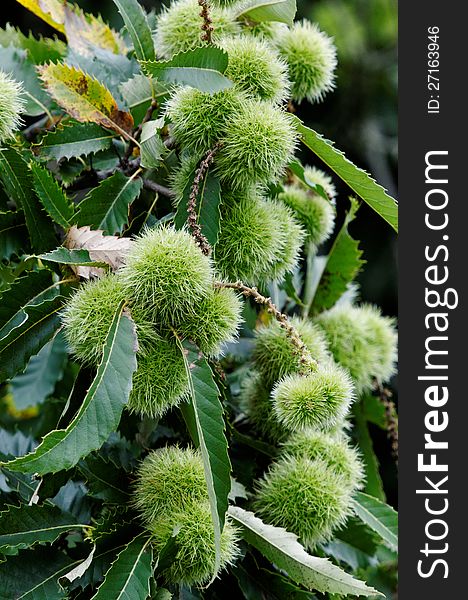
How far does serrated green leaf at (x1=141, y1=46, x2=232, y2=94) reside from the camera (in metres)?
1.09

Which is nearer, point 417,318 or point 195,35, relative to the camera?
point 195,35

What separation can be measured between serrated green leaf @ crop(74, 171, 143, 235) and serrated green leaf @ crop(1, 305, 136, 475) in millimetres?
250

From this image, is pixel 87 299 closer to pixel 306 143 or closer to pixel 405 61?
pixel 306 143

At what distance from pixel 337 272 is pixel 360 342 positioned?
15cm

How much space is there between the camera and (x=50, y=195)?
3.84ft

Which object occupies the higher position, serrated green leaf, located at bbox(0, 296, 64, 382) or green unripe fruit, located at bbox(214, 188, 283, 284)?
green unripe fruit, located at bbox(214, 188, 283, 284)

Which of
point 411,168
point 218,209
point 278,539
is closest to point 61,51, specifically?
point 218,209

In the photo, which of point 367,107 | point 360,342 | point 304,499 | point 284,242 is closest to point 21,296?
point 284,242

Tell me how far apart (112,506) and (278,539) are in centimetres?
25

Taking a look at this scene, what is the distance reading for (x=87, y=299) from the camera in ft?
3.55

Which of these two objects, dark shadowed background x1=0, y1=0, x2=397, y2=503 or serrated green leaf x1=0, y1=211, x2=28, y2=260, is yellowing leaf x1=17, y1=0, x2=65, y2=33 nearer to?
serrated green leaf x1=0, y1=211, x2=28, y2=260

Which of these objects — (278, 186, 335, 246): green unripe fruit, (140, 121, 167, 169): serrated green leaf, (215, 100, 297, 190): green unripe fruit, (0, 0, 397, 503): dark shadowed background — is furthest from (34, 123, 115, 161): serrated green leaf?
(0, 0, 397, 503): dark shadowed background

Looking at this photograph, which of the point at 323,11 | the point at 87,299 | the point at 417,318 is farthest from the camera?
the point at 323,11

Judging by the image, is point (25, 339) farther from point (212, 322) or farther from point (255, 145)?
point (255, 145)
